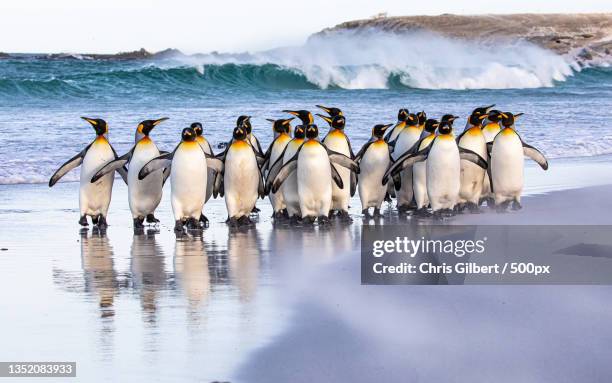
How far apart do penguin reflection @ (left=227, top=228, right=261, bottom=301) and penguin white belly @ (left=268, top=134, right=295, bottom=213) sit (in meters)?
0.66

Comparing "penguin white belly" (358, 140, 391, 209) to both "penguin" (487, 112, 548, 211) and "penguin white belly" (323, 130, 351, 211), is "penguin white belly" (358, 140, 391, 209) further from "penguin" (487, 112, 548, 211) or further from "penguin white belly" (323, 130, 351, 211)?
"penguin" (487, 112, 548, 211)

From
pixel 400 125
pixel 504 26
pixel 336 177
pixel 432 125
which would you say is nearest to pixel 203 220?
pixel 336 177

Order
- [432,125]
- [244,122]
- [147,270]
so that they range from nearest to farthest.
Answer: [147,270] → [432,125] → [244,122]

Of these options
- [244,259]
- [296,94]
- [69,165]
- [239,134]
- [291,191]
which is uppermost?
[239,134]

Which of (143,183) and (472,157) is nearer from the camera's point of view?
(143,183)

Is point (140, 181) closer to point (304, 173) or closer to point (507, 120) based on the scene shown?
point (304, 173)

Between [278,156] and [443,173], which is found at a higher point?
[278,156]

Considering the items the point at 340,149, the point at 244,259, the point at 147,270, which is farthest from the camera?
the point at 340,149

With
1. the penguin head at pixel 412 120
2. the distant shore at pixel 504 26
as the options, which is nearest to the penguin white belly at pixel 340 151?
the penguin head at pixel 412 120

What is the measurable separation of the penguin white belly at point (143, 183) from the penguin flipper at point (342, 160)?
133cm

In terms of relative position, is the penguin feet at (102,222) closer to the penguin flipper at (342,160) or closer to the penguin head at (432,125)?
the penguin flipper at (342,160)

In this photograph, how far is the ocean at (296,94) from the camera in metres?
16.4

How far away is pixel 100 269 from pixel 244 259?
2.94 ft

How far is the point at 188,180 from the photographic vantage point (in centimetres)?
848
